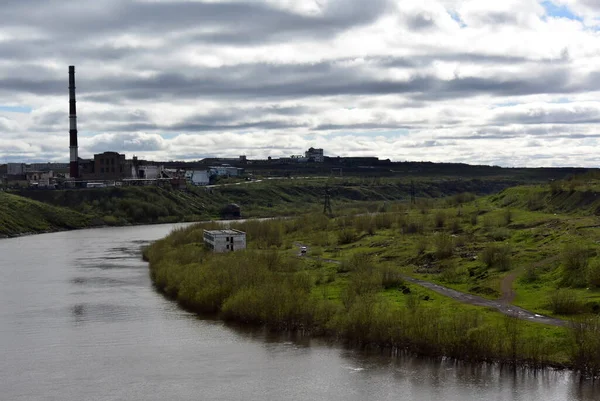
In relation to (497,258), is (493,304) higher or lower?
lower

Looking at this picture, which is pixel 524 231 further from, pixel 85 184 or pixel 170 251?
pixel 85 184

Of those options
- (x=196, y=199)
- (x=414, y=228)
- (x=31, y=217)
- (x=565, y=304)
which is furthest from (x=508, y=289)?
(x=196, y=199)

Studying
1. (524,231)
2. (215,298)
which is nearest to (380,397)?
(215,298)

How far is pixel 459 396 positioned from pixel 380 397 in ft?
10.4

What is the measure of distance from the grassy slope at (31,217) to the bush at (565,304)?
91928mm

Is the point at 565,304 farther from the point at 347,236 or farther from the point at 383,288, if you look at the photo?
the point at 347,236

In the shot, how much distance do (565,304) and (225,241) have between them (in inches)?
1552

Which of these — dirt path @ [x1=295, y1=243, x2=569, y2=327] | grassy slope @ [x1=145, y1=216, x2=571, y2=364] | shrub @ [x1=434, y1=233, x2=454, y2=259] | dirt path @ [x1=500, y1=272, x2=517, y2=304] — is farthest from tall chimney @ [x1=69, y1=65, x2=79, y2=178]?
dirt path @ [x1=500, y1=272, x2=517, y2=304]

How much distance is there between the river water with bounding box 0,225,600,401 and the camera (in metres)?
32.2

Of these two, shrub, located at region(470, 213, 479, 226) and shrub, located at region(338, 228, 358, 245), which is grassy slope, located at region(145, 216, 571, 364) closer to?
shrub, located at region(338, 228, 358, 245)

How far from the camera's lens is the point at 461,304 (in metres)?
43.7

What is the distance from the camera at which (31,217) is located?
124875mm

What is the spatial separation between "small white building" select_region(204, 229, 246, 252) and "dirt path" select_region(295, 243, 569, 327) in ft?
76.9

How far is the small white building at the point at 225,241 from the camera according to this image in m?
72.3
